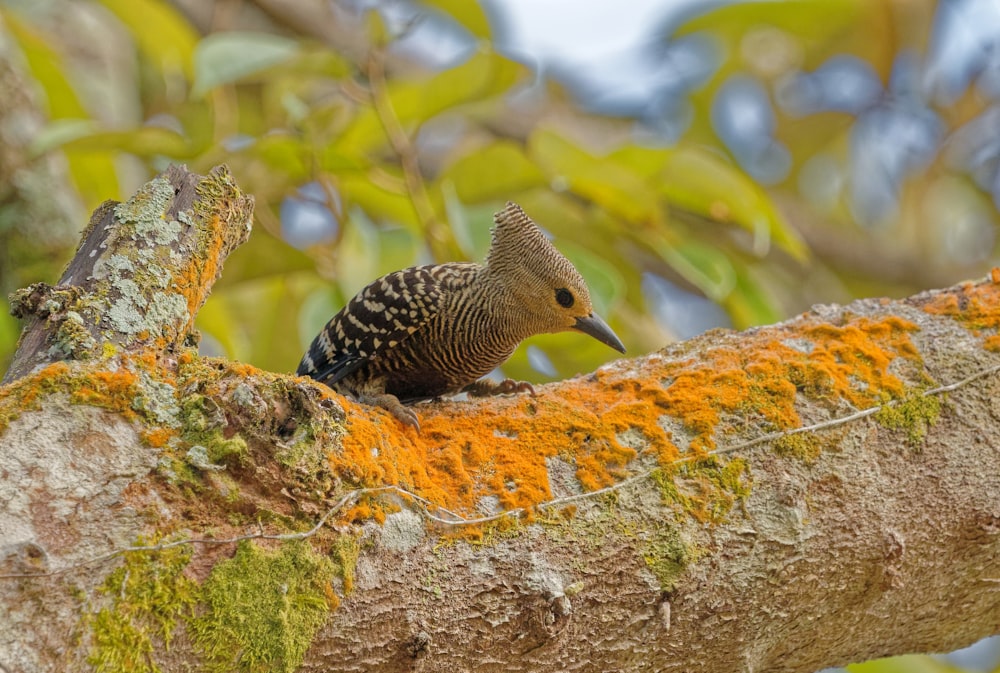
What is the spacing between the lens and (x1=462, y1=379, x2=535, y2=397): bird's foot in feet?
10.6

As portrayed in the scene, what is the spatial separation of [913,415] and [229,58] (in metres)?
2.43

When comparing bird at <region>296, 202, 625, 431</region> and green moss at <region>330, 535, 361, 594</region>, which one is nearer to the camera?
green moss at <region>330, 535, 361, 594</region>

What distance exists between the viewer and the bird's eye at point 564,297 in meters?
3.51

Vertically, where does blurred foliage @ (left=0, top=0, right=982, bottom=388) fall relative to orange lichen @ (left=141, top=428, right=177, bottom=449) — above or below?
above

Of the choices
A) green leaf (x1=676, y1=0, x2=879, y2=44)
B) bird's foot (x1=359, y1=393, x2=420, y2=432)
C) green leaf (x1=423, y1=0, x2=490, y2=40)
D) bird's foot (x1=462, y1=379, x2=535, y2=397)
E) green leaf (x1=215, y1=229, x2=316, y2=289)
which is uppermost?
green leaf (x1=676, y1=0, x2=879, y2=44)

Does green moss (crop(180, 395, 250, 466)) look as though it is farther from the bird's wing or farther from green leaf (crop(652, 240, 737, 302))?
green leaf (crop(652, 240, 737, 302))

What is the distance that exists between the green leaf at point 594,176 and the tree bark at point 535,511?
128cm

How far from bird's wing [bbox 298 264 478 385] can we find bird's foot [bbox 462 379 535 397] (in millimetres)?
284

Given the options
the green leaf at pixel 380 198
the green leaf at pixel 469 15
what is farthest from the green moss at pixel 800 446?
the green leaf at pixel 469 15

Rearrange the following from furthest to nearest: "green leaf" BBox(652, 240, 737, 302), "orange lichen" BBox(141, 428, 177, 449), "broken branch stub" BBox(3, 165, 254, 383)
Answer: "green leaf" BBox(652, 240, 737, 302)
"broken branch stub" BBox(3, 165, 254, 383)
"orange lichen" BBox(141, 428, 177, 449)

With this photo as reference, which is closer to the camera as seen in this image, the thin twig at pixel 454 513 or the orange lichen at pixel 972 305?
the thin twig at pixel 454 513

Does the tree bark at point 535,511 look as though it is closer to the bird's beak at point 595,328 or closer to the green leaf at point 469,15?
the bird's beak at point 595,328

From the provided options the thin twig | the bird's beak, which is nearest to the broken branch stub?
the thin twig

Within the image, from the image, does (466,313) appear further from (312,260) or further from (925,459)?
(925,459)
